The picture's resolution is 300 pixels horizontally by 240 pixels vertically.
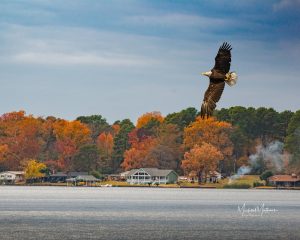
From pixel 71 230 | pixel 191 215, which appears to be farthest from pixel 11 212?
pixel 71 230

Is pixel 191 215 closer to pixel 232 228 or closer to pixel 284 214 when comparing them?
pixel 284 214

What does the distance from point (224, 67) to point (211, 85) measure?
1444 mm

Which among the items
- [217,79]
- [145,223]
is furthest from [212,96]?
[145,223]

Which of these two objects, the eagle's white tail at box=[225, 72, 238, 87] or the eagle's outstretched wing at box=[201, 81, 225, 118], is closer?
the eagle's white tail at box=[225, 72, 238, 87]

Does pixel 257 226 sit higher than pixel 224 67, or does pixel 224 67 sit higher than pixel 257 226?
pixel 224 67

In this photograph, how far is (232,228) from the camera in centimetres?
8500

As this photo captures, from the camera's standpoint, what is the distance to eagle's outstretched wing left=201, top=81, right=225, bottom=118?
44.4 m

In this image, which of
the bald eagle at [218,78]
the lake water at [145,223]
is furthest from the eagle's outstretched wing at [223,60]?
the lake water at [145,223]

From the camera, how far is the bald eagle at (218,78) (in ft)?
143

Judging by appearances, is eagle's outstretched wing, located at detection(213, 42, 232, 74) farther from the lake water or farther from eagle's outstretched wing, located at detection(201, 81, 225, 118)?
the lake water

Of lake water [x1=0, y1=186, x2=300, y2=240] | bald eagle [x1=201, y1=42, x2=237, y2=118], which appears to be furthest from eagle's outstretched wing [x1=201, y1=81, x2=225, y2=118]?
lake water [x1=0, y1=186, x2=300, y2=240]

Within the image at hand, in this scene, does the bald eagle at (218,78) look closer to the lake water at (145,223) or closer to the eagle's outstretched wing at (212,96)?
the eagle's outstretched wing at (212,96)

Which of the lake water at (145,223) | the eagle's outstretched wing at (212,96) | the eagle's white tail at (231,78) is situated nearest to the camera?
the eagle's white tail at (231,78)

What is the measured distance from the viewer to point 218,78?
144ft
